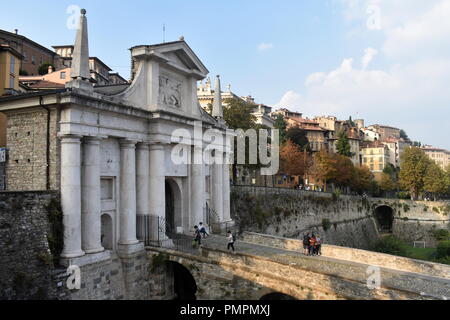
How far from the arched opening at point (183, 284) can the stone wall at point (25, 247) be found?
7.04 m

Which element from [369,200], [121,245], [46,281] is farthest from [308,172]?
[46,281]

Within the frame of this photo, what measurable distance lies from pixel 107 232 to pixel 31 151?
4623 mm

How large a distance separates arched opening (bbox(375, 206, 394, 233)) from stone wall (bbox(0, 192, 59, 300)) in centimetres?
5704

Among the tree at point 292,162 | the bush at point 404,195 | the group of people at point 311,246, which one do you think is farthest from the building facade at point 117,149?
the bush at point 404,195

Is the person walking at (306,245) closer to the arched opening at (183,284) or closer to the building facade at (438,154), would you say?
the arched opening at (183,284)

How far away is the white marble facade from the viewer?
47.5 feet

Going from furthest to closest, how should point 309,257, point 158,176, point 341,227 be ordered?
point 341,227 < point 158,176 < point 309,257

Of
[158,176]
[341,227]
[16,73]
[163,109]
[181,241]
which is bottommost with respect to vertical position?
[341,227]

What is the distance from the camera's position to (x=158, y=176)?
1859cm

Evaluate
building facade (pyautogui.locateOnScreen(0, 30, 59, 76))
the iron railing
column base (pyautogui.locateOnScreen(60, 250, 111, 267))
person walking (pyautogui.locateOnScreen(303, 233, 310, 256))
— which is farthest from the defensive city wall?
building facade (pyautogui.locateOnScreen(0, 30, 59, 76))

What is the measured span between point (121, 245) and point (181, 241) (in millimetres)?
3660

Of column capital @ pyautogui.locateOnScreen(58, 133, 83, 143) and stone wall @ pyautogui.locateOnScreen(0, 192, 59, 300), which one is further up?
column capital @ pyautogui.locateOnScreen(58, 133, 83, 143)

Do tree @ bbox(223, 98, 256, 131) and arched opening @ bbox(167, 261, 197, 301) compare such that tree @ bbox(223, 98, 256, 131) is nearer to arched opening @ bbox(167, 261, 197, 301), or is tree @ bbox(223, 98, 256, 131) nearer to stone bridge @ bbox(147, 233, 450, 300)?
stone bridge @ bbox(147, 233, 450, 300)
